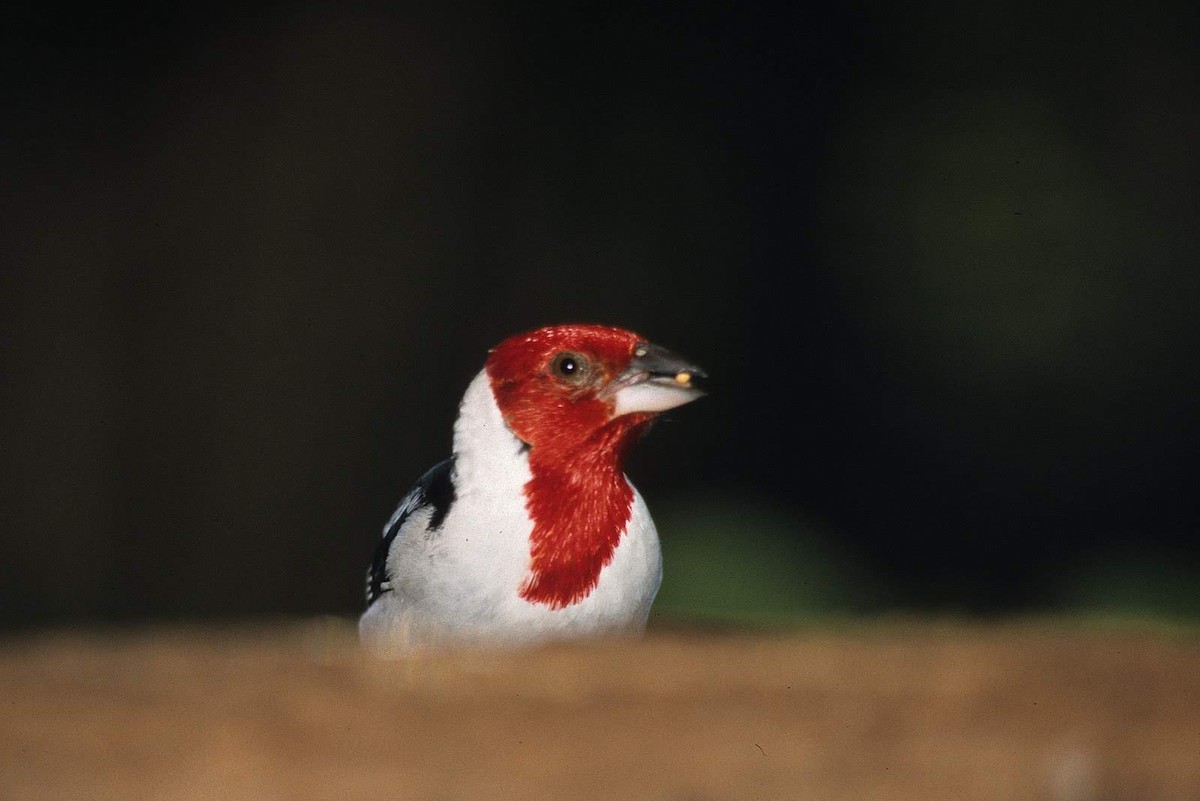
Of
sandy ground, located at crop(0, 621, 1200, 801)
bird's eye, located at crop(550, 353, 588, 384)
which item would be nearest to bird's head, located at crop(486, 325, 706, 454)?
bird's eye, located at crop(550, 353, 588, 384)

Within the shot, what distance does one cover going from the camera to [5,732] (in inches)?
43.8

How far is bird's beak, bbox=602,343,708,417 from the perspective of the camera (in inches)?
49.3

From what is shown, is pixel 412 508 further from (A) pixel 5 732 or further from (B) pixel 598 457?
(A) pixel 5 732

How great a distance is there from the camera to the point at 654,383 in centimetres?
128

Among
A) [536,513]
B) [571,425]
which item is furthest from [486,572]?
[571,425]

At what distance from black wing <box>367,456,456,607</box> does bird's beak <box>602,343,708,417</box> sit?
17 cm

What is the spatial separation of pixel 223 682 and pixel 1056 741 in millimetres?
649

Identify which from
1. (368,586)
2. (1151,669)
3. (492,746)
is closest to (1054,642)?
(1151,669)

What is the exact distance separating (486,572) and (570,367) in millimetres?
266

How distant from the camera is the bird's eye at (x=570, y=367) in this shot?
1.32 meters

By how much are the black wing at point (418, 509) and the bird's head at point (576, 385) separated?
0.09 metres

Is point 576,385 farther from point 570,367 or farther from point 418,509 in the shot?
point 418,509

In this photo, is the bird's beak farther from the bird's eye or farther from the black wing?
the black wing

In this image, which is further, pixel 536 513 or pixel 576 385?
pixel 576 385
